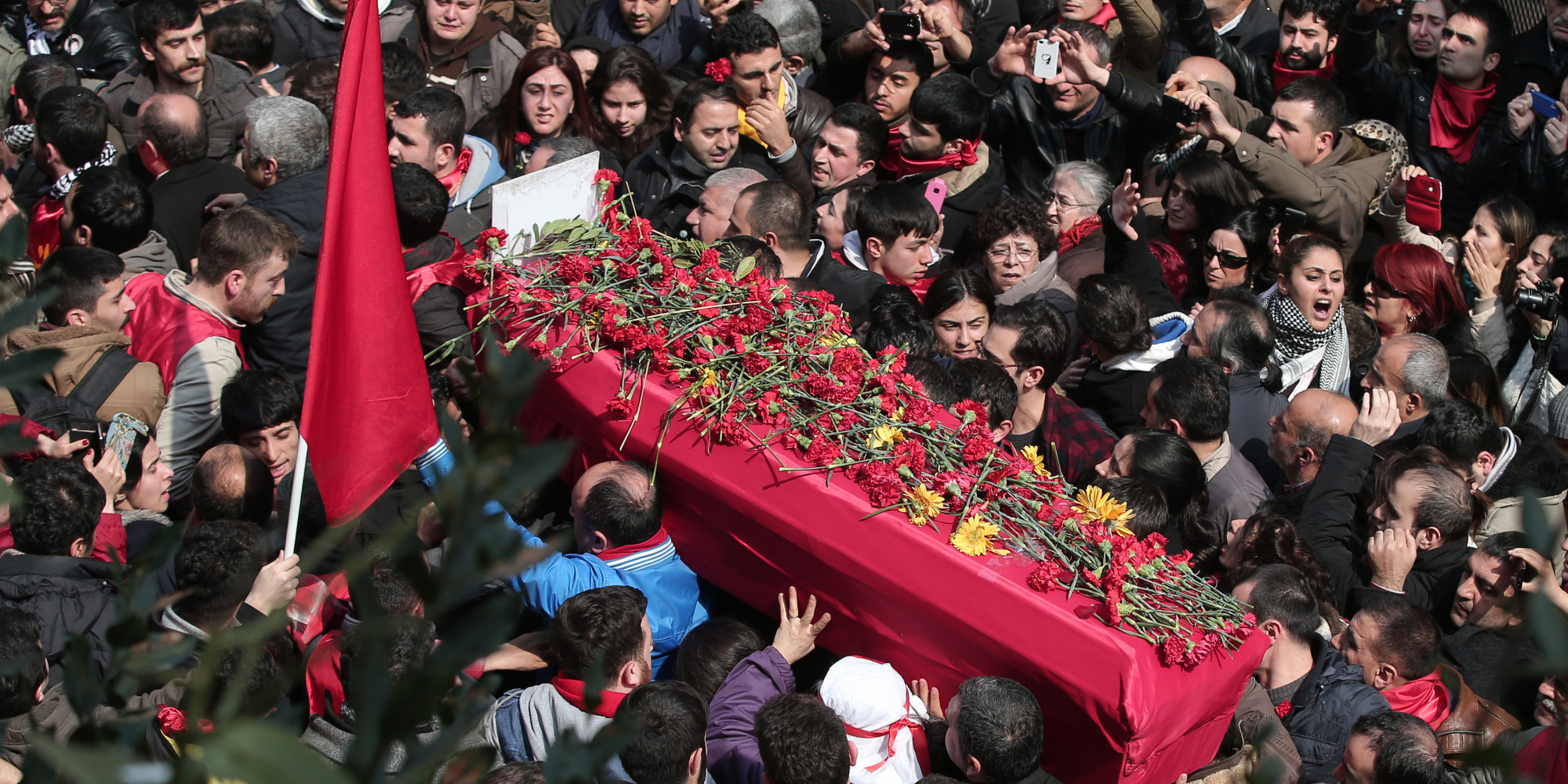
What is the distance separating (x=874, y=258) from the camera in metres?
5.17

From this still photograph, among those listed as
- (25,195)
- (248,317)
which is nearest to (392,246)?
(248,317)

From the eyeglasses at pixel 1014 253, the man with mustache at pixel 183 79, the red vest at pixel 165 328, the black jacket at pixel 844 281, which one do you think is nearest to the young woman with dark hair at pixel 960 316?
the black jacket at pixel 844 281

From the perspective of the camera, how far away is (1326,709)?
331 cm

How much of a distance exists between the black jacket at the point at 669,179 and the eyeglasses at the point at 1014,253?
103 centimetres

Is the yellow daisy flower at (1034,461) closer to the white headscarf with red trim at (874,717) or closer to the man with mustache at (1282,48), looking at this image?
the white headscarf with red trim at (874,717)

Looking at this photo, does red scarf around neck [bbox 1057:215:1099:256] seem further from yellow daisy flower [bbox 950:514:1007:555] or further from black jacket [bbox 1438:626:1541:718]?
yellow daisy flower [bbox 950:514:1007:555]

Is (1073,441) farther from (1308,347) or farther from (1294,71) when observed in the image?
(1294,71)

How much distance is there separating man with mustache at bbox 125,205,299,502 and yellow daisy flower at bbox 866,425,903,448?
2.19 metres

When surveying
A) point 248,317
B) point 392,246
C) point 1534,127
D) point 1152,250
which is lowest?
point 1152,250

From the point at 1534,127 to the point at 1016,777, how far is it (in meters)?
4.14

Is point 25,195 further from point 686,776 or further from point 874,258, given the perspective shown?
point 686,776

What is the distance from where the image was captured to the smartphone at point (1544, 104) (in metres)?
5.30

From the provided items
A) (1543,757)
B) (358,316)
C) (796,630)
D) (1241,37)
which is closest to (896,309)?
(796,630)

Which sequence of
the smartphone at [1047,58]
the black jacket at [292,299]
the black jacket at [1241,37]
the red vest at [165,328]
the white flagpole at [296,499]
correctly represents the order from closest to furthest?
the white flagpole at [296,499], the red vest at [165,328], the black jacket at [292,299], the smartphone at [1047,58], the black jacket at [1241,37]
